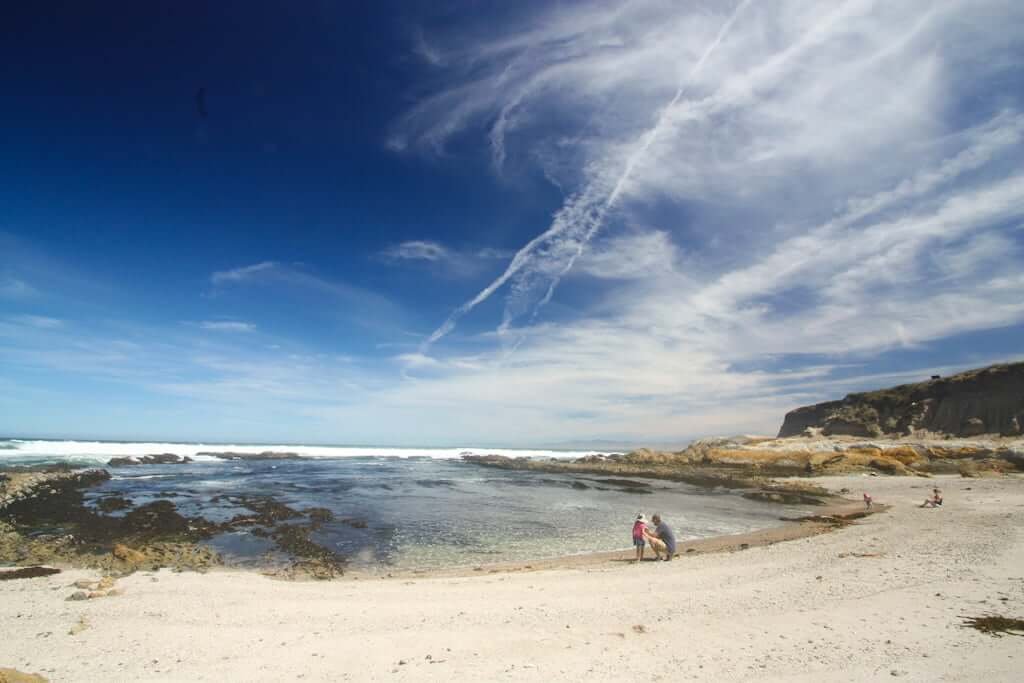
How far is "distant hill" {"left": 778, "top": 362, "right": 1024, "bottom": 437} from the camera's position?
169 feet

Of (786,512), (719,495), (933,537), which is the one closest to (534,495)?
(719,495)

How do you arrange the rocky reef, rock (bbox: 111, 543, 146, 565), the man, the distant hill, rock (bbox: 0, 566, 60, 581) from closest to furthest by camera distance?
rock (bbox: 0, 566, 60, 581) → rock (bbox: 111, 543, 146, 565) → the rocky reef → the man → the distant hill

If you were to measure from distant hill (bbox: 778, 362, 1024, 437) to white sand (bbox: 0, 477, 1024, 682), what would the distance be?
58.3 metres

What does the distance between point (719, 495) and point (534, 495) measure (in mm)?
13342

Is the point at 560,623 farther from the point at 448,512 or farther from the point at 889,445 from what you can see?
the point at 889,445

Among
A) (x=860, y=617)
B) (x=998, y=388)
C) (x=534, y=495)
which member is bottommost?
(x=534, y=495)

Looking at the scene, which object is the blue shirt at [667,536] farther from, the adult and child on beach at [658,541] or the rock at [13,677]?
the rock at [13,677]

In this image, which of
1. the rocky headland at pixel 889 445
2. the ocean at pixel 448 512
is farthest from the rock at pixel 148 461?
the rocky headland at pixel 889 445

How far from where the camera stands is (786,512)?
2412 cm

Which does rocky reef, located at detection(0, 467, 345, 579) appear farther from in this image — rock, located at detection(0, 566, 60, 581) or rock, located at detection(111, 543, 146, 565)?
rock, located at detection(0, 566, 60, 581)

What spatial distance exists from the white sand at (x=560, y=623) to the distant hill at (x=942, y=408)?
191 ft

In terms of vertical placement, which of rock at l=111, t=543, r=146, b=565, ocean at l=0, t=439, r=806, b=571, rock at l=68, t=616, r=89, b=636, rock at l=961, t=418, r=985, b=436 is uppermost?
rock at l=961, t=418, r=985, b=436

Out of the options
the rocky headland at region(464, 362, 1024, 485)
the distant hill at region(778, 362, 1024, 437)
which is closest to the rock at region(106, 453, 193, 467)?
the rocky headland at region(464, 362, 1024, 485)

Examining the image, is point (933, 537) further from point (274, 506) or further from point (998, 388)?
point (998, 388)
